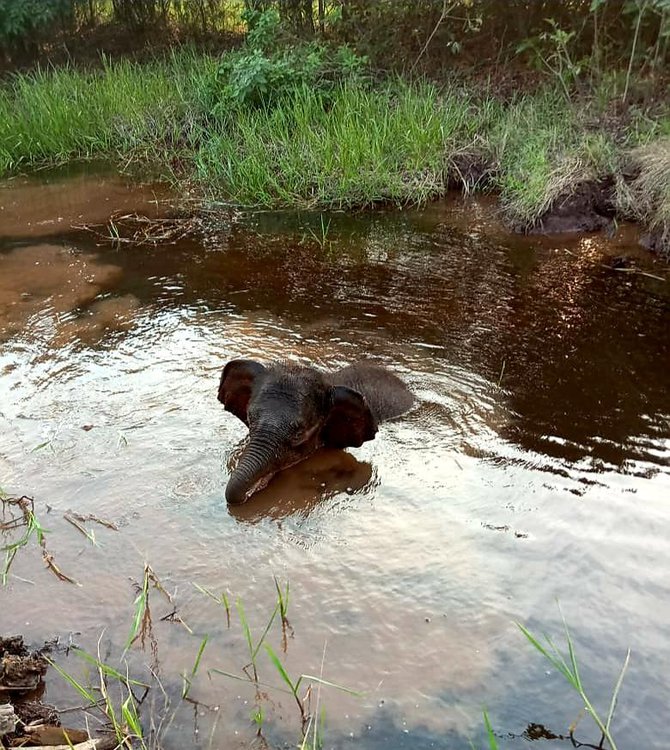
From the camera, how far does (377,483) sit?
4.73 m

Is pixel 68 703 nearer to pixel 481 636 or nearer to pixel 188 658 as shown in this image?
pixel 188 658

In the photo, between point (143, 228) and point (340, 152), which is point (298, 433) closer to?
point (143, 228)

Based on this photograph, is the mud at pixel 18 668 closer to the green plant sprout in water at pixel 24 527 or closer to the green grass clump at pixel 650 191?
the green plant sprout in water at pixel 24 527

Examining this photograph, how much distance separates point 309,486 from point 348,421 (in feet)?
1.60

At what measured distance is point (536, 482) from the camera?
15.0 ft

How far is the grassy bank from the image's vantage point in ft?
30.5

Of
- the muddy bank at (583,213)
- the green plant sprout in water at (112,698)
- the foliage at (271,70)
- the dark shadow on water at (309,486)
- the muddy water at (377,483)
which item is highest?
the foliage at (271,70)

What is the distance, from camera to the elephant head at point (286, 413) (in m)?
4.54

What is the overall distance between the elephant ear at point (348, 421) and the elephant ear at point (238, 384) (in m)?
0.52

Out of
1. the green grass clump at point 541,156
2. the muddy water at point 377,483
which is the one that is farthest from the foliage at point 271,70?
the muddy water at point 377,483

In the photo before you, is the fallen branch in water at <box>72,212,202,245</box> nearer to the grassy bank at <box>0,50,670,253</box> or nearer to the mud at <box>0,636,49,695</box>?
the grassy bank at <box>0,50,670,253</box>

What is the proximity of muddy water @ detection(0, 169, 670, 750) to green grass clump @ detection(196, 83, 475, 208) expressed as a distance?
64.8 inches

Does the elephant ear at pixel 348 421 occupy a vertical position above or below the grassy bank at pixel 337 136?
below

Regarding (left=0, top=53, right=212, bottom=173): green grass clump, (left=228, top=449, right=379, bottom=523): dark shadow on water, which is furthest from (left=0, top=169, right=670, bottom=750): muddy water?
(left=0, top=53, right=212, bottom=173): green grass clump
